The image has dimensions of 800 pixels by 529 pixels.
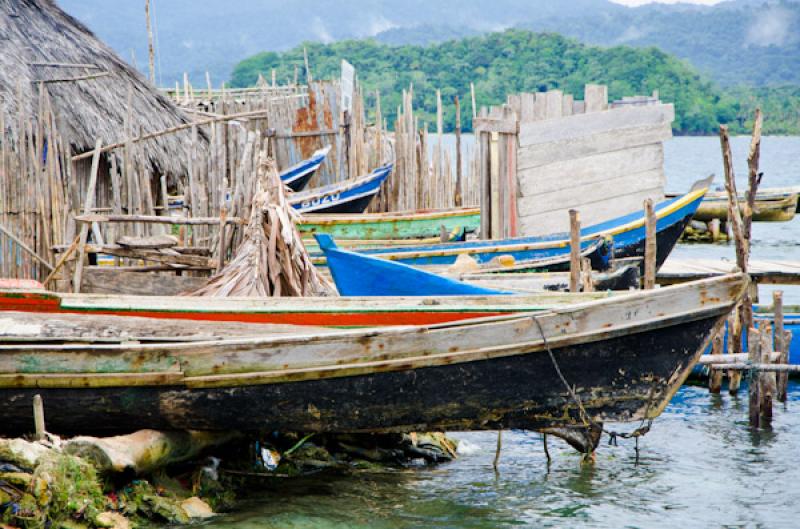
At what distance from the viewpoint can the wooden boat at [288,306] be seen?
8.34 metres

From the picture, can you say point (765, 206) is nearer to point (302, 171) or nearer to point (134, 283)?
point (302, 171)

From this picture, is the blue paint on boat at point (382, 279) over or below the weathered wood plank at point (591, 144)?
below

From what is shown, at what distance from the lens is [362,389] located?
7.48 meters

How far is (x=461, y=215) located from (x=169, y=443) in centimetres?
1115

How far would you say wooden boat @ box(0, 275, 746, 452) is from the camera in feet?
24.0

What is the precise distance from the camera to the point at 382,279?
9.91 meters

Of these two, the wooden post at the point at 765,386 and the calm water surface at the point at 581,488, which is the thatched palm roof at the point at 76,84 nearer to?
the calm water surface at the point at 581,488

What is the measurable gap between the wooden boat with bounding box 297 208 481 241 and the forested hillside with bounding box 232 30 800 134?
56.9 m

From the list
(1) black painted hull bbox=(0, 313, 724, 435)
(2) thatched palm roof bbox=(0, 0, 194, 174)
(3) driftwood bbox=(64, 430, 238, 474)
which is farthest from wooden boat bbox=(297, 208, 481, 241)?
(3) driftwood bbox=(64, 430, 238, 474)

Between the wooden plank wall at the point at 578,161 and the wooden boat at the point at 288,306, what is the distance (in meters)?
5.84

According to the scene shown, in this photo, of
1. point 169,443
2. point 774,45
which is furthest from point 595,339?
point 774,45

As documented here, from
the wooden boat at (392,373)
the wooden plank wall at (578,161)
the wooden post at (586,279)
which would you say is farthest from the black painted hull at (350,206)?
the wooden boat at (392,373)

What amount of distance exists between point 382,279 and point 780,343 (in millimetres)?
3943

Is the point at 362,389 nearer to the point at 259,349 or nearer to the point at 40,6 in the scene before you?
the point at 259,349
